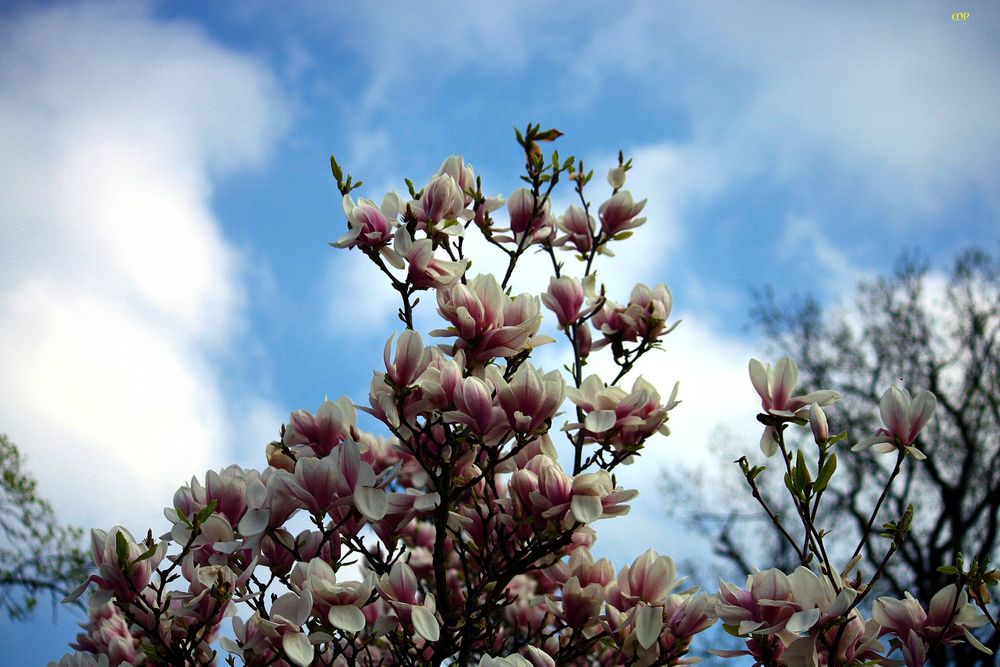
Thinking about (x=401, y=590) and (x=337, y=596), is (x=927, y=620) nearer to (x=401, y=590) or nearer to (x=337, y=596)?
(x=401, y=590)

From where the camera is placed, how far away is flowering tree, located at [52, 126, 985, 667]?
134 centimetres

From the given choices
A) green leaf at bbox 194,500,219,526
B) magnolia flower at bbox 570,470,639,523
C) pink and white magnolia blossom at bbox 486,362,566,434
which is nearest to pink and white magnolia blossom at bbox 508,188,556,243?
pink and white magnolia blossom at bbox 486,362,566,434

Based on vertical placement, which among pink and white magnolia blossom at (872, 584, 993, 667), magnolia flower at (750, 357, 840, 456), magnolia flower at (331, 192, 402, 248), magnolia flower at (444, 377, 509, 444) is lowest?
pink and white magnolia blossom at (872, 584, 993, 667)

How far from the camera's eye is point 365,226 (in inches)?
60.2

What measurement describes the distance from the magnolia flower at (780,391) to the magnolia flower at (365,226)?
784 mm

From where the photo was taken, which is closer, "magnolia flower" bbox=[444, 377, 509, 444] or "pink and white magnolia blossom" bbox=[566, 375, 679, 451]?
"magnolia flower" bbox=[444, 377, 509, 444]

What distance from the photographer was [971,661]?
6938 mm

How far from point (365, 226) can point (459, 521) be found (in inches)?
24.8

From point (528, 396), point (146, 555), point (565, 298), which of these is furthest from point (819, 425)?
point (146, 555)

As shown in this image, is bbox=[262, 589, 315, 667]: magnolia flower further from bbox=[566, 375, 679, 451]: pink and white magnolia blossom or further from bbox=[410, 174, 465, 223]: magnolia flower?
bbox=[410, 174, 465, 223]: magnolia flower

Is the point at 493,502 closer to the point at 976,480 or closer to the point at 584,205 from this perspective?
the point at 584,205

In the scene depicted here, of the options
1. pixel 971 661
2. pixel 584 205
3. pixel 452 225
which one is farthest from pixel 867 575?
pixel 452 225

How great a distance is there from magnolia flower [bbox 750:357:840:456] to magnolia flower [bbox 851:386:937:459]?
0.10m

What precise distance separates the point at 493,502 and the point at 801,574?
2.05 feet
